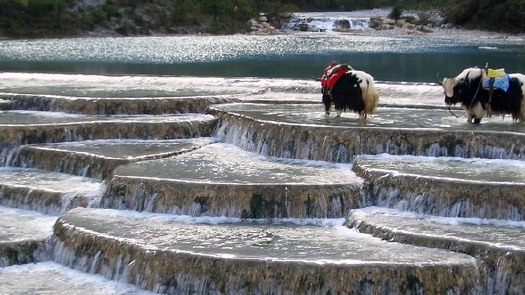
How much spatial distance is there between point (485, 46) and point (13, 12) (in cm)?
2948

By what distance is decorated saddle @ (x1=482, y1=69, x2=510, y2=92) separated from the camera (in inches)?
536

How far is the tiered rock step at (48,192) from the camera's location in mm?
11969

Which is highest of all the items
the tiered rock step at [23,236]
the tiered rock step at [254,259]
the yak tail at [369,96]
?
the yak tail at [369,96]

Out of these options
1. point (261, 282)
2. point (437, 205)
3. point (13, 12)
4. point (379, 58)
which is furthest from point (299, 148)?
point (13, 12)

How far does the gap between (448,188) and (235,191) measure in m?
2.56

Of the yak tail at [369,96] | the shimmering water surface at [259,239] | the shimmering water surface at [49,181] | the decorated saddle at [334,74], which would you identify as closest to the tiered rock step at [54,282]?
the shimmering water surface at [259,239]

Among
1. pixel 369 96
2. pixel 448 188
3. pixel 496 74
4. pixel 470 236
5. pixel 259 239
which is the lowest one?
pixel 259 239

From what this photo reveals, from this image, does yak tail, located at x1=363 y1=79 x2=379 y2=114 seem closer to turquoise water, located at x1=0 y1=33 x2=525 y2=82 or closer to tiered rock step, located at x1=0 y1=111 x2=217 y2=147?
tiered rock step, located at x1=0 y1=111 x2=217 y2=147

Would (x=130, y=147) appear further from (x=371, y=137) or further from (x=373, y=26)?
(x=373, y=26)

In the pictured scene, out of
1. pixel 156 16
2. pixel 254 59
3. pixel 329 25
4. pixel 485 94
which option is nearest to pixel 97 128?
pixel 485 94

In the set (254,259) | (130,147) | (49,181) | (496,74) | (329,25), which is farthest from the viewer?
(329,25)

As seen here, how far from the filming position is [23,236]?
10961 mm

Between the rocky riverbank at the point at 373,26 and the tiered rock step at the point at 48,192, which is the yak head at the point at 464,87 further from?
the rocky riverbank at the point at 373,26

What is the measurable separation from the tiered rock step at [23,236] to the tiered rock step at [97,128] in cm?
239
